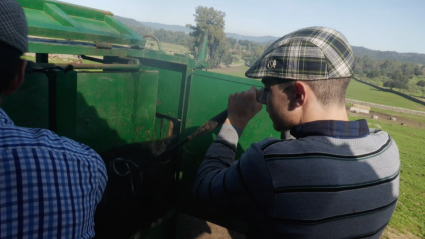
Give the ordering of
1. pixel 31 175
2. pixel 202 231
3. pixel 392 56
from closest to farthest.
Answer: pixel 31 175
pixel 202 231
pixel 392 56

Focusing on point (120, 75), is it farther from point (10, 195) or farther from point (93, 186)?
point (10, 195)

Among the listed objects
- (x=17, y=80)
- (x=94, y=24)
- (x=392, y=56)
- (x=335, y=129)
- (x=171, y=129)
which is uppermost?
(x=392, y=56)

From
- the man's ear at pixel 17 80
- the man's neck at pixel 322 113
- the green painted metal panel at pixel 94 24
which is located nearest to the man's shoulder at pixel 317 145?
the man's neck at pixel 322 113

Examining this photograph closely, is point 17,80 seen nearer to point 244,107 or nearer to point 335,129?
point 335,129

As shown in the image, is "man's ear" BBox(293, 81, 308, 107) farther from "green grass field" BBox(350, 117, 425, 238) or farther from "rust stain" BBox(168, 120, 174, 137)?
"green grass field" BBox(350, 117, 425, 238)

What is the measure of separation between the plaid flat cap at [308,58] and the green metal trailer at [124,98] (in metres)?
1.14

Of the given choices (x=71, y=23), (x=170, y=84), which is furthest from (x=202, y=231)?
(x=71, y=23)

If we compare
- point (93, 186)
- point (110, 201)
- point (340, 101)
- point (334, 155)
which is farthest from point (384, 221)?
point (110, 201)

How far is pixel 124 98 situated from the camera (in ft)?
8.45

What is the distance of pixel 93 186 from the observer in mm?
862

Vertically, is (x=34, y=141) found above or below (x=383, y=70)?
below

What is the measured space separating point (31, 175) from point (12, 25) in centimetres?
36

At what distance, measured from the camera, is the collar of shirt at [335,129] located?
1246 millimetres

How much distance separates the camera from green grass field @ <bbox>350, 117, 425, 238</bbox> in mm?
6555
